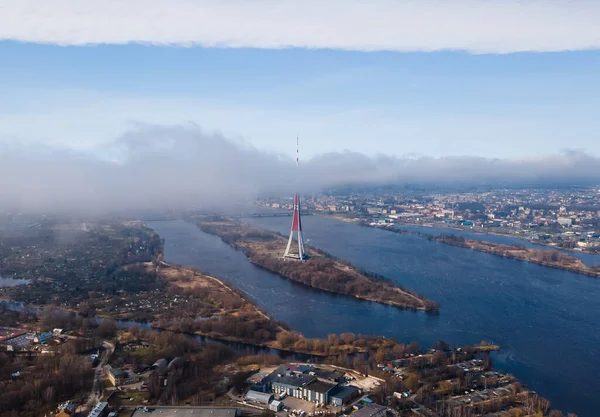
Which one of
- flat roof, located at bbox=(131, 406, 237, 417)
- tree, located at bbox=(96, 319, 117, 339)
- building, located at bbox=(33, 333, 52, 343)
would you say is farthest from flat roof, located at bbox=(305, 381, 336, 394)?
building, located at bbox=(33, 333, 52, 343)

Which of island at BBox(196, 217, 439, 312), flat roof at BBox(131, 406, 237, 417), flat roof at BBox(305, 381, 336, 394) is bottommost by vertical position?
flat roof at BBox(131, 406, 237, 417)

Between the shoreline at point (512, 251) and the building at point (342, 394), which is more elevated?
the shoreline at point (512, 251)

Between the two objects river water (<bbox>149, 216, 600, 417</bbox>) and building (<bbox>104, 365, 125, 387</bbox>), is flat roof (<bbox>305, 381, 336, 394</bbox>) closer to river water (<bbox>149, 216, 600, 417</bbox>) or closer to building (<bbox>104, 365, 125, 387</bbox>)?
river water (<bbox>149, 216, 600, 417</bbox>)

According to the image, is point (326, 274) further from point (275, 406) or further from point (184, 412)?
point (184, 412)

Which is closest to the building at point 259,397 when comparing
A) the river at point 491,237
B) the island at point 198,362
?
the island at point 198,362

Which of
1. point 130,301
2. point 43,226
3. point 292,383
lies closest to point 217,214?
point 43,226

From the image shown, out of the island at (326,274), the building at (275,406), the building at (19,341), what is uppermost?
the island at (326,274)

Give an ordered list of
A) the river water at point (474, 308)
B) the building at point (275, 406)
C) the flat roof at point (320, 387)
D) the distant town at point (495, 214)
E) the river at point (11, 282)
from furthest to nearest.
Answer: the distant town at point (495, 214) → the river at point (11, 282) → the river water at point (474, 308) → the flat roof at point (320, 387) → the building at point (275, 406)

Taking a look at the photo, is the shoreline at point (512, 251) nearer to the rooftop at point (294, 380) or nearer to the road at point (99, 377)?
the rooftop at point (294, 380)
